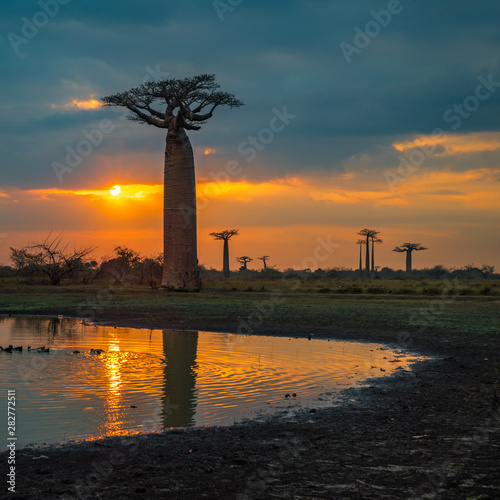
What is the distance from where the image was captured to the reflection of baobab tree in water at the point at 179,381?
218 inches

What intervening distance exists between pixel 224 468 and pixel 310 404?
2.35m

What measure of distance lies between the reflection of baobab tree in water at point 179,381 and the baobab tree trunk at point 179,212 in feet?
42.9

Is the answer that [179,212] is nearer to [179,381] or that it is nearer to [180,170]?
[180,170]

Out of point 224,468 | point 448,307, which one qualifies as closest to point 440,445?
point 224,468

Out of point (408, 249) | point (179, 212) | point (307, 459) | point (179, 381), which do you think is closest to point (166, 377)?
point (179, 381)

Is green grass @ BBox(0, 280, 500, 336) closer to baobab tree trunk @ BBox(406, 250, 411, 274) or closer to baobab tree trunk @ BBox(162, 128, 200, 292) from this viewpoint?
baobab tree trunk @ BBox(162, 128, 200, 292)

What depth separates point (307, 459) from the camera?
412 cm

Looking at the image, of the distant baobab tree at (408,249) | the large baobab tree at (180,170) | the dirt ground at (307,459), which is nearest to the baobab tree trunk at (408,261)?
the distant baobab tree at (408,249)

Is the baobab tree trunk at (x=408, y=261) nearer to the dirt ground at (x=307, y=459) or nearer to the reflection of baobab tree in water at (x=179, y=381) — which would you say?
the reflection of baobab tree in water at (x=179, y=381)

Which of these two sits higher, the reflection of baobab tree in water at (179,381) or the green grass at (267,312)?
the green grass at (267,312)

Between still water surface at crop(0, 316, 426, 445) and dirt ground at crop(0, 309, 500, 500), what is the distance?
1.75ft

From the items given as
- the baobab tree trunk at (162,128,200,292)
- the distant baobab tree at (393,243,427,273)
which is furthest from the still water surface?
the distant baobab tree at (393,243,427,273)

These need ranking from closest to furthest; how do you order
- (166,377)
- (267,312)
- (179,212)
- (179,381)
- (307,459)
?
1. (307,459)
2. (179,381)
3. (166,377)
4. (267,312)
5. (179,212)

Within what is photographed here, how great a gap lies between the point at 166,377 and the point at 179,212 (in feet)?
57.3
